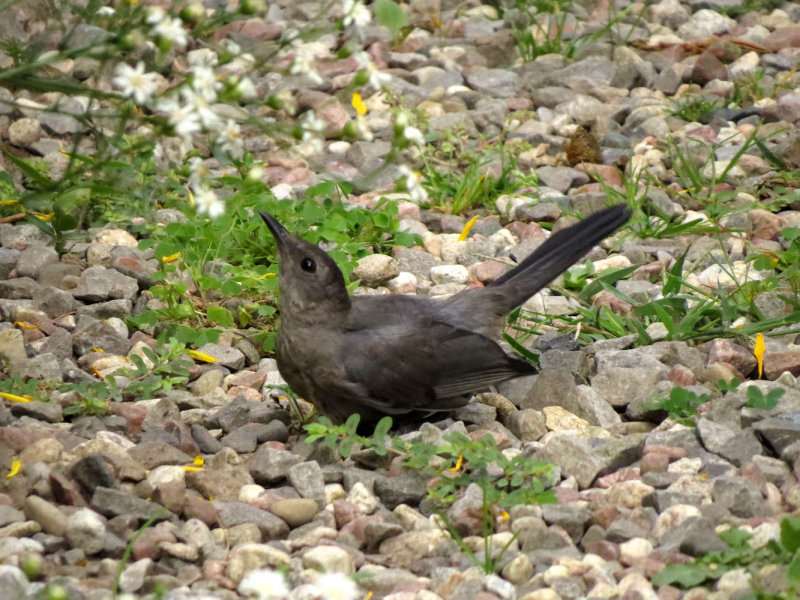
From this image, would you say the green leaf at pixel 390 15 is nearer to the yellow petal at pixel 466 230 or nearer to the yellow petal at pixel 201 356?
the yellow petal at pixel 466 230

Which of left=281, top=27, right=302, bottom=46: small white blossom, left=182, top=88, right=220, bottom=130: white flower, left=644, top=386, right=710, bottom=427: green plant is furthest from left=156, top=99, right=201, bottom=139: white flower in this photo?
left=644, top=386, right=710, bottom=427: green plant

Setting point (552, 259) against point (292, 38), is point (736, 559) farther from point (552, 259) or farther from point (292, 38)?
point (552, 259)

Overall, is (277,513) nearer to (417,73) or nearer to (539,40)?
(417,73)

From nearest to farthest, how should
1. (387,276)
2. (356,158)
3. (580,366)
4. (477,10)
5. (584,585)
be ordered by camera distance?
(584,585)
(580,366)
(387,276)
(356,158)
(477,10)

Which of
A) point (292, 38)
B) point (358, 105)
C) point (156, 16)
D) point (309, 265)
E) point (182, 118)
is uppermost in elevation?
point (156, 16)

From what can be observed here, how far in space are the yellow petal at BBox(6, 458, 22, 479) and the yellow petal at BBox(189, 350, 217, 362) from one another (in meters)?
1.29

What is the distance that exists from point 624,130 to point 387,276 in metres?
2.28

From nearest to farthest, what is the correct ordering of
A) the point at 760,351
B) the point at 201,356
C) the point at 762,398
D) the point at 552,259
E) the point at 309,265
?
1. the point at 762,398
2. the point at 309,265
3. the point at 760,351
4. the point at 201,356
5. the point at 552,259

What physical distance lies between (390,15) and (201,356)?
367 centimetres

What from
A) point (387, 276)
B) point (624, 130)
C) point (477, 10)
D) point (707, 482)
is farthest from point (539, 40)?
point (707, 482)

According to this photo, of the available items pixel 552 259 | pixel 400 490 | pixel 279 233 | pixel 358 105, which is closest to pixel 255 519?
pixel 400 490

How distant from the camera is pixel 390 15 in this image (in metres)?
7.90

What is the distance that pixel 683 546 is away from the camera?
3.37 m

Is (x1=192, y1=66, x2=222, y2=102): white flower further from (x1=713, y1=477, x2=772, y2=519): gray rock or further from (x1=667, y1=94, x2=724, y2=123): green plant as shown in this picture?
(x1=667, y1=94, x2=724, y2=123): green plant
